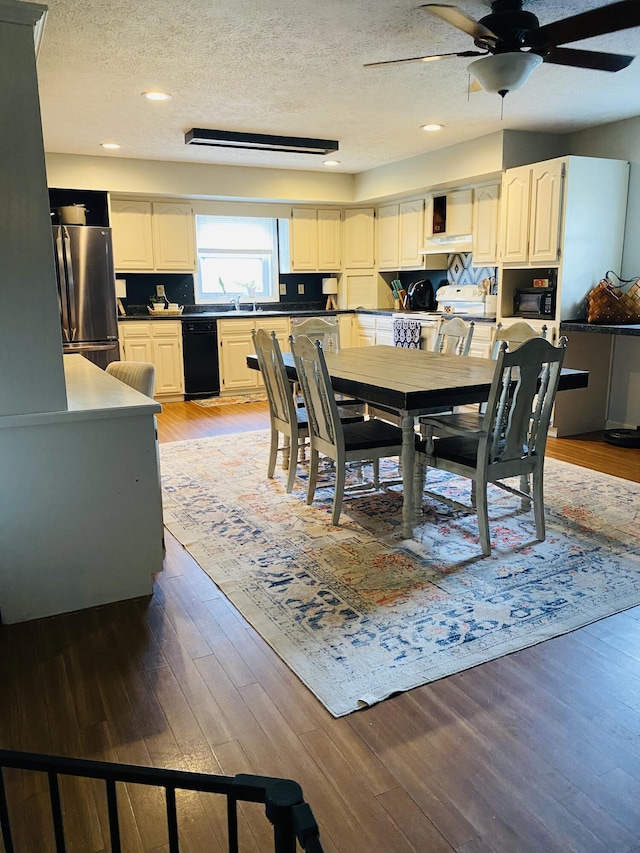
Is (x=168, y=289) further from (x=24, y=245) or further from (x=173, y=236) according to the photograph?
(x=24, y=245)

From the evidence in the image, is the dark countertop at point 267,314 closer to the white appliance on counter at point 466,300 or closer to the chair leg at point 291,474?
the white appliance on counter at point 466,300

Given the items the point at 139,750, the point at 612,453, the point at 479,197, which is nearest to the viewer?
the point at 139,750

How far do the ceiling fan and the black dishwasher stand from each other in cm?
464

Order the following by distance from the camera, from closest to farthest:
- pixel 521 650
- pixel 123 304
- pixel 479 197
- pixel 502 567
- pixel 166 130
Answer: pixel 521 650
pixel 502 567
pixel 166 130
pixel 479 197
pixel 123 304

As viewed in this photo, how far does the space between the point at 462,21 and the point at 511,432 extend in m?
1.72

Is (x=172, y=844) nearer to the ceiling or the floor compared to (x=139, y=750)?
nearer to the ceiling

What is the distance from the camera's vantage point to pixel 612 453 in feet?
15.8

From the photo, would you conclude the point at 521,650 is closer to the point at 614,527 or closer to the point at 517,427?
the point at 517,427

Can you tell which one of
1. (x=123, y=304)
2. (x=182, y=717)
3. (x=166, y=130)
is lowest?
(x=182, y=717)

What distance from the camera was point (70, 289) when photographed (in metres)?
6.14

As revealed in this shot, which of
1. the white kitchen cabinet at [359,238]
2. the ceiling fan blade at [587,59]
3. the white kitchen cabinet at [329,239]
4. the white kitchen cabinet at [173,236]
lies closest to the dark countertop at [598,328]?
the ceiling fan blade at [587,59]

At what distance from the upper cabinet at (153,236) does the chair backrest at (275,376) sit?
3.57 m

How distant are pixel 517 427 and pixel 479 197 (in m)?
3.91

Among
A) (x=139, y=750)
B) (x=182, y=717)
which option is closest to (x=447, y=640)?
(x=182, y=717)
